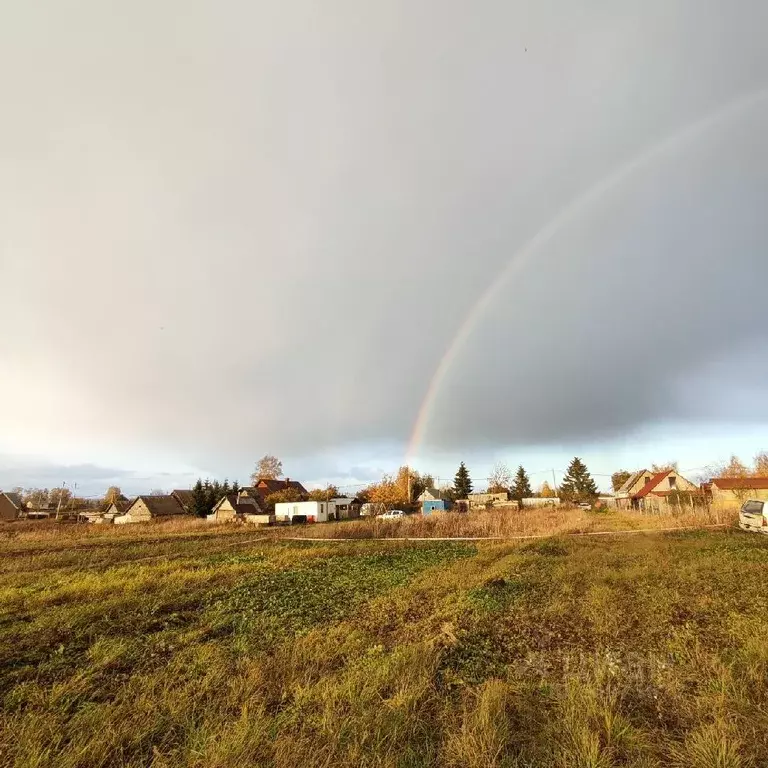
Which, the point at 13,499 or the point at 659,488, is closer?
the point at 659,488

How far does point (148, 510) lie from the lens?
6362cm

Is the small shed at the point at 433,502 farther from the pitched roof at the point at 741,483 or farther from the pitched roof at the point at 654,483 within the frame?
the pitched roof at the point at 741,483

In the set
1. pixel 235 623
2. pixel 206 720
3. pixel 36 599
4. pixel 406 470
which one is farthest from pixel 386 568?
pixel 406 470

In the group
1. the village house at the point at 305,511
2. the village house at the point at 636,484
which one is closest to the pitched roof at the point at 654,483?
the village house at the point at 636,484

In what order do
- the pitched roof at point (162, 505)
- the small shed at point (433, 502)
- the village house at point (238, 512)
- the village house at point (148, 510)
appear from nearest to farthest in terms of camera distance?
the village house at point (238, 512) → the village house at point (148, 510) → the pitched roof at point (162, 505) → the small shed at point (433, 502)

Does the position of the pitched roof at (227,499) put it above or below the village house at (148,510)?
above

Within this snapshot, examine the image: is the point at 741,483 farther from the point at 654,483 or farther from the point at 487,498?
the point at 487,498

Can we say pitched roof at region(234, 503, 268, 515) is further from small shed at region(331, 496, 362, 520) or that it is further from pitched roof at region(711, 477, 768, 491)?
pitched roof at region(711, 477, 768, 491)

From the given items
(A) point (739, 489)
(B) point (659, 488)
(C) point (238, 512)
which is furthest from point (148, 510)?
(B) point (659, 488)

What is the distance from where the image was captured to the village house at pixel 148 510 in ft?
209

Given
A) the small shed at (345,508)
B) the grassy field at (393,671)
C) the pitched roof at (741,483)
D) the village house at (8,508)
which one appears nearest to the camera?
the grassy field at (393,671)

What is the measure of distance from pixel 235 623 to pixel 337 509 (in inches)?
2298

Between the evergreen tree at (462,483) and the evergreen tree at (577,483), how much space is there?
20.8 metres

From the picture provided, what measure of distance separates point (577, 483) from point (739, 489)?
56612 millimetres
